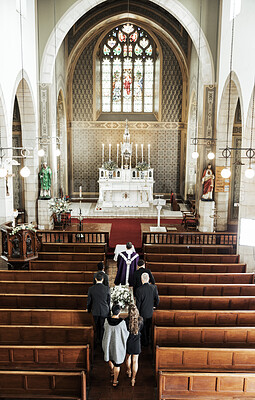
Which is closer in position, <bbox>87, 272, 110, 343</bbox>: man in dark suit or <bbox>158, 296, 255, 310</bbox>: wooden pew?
<bbox>87, 272, 110, 343</bbox>: man in dark suit

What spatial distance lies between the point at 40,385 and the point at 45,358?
0.61m

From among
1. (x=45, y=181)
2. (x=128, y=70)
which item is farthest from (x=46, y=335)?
(x=128, y=70)

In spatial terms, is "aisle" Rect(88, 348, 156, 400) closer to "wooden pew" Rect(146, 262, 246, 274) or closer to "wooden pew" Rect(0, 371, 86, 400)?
"wooden pew" Rect(0, 371, 86, 400)

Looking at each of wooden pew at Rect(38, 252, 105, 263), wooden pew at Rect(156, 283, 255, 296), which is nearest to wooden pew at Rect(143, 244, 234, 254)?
wooden pew at Rect(38, 252, 105, 263)

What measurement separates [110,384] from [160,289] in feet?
8.46

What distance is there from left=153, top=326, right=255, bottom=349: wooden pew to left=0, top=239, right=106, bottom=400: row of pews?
48.6 inches

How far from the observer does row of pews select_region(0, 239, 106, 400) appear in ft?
18.2

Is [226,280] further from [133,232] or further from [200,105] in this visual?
[200,105]

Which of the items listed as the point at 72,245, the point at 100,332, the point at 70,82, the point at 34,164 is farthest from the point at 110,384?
the point at 70,82

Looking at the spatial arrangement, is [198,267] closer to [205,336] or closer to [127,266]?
[127,266]

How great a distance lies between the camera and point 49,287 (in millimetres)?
8336

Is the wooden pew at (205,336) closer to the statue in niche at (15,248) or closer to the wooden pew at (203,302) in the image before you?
the wooden pew at (203,302)

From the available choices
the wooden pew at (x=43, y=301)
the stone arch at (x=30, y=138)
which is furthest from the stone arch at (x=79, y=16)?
the wooden pew at (x=43, y=301)

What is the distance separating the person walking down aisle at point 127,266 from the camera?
8508 mm
